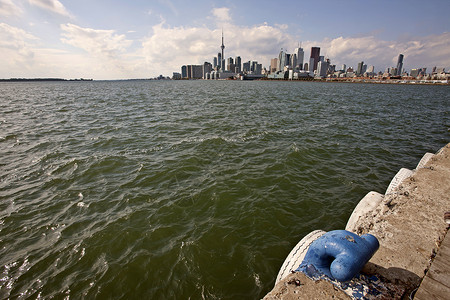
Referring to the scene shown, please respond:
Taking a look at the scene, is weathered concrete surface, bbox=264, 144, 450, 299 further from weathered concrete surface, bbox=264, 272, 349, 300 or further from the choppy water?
the choppy water

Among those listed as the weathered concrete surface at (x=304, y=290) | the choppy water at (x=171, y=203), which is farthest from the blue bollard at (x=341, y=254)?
the choppy water at (x=171, y=203)

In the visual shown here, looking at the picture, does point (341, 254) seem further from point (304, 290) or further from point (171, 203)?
point (171, 203)

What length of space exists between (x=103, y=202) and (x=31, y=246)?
8.46 feet

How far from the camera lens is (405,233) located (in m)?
5.05

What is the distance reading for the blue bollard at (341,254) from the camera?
3.54 meters

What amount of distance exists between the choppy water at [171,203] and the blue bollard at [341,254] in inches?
96.8

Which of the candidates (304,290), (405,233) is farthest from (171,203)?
(405,233)

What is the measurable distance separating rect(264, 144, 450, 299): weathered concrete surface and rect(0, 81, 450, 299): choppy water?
2.23 m

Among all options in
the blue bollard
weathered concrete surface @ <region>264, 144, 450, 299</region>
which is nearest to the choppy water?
weathered concrete surface @ <region>264, 144, 450, 299</region>

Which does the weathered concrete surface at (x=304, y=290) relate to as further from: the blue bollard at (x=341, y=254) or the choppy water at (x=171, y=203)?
the choppy water at (x=171, y=203)

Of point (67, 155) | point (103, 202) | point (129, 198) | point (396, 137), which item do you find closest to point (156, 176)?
point (129, 198)

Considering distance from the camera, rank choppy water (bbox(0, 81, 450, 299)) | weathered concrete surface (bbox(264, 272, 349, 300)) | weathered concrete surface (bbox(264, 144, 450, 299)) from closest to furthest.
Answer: weathered concrete surface (bbox(264, 272, 349, 300)), weathered concrete surface (bbox(264, 144, 450, 299)), choppy water (bbox(0, 81, 450, 299))

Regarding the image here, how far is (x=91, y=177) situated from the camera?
10945 mm

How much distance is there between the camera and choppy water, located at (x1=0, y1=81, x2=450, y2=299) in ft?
19.4
